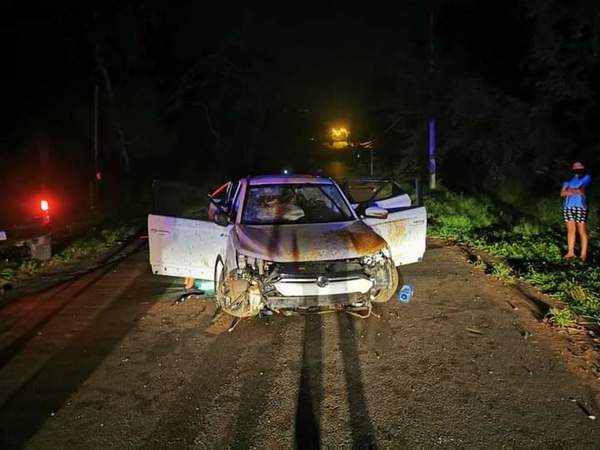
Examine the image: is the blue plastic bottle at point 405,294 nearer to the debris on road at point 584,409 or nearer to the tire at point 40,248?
the debris on road at point 584,409

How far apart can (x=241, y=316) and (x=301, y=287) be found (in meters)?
0.84

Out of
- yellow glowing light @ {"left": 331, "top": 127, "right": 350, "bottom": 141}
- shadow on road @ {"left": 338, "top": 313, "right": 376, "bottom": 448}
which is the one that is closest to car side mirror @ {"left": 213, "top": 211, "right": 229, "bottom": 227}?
shadow on road @ {"left": 338, "top": 313, "right": 376, "bottom": 448}

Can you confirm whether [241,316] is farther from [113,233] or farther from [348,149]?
[348,149]

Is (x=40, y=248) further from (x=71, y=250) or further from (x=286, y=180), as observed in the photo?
(x=286, y=180)

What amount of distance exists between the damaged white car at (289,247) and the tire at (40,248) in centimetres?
355

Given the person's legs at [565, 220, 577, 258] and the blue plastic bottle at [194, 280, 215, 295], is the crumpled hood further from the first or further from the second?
the person's legs at [565, 220, 577, 258]

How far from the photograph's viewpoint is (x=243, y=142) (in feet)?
144

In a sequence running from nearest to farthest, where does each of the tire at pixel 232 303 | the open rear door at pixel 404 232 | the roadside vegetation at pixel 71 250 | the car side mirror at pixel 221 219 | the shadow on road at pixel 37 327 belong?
1. the shadow on road at pixel 37 327
2. the tire at pixel 232 303
3. the car side mirror at pixel 221 219
4. the open rear door at pixel 404 232
5. the roadside vegetation at pixel 71 250

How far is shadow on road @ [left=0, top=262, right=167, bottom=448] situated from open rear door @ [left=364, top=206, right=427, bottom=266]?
3.12 m

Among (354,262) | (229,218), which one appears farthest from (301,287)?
(229,218)

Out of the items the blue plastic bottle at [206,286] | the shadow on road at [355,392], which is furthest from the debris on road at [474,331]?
the blue plastic bottle at [206,286]

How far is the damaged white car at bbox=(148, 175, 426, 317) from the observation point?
5.67 meters

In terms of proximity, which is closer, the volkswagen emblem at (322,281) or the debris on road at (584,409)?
the debris on road at (584,409)

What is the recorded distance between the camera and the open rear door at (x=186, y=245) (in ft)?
22.4
